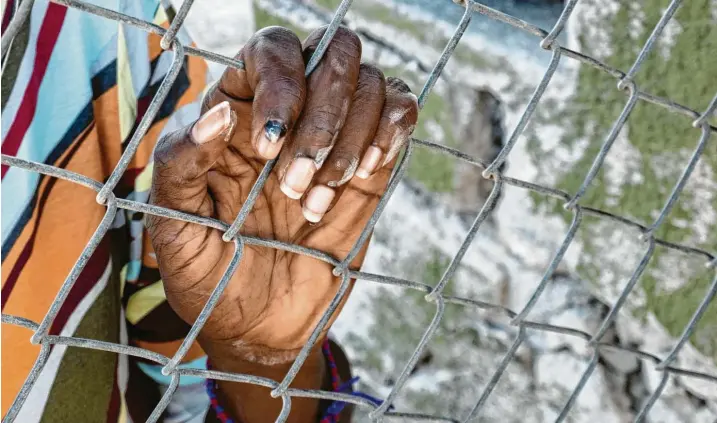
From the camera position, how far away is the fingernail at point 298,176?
0.55m

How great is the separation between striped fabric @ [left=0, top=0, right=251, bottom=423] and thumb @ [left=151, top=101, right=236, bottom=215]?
11.5 inches

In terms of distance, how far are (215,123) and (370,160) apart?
0.48 feet

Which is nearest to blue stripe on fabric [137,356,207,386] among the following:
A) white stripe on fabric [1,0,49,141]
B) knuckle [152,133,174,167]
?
white stripe on fabric [1,0,49,141]

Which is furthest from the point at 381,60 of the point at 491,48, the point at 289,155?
the point at 289,155

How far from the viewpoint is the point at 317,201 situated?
580 millimetres

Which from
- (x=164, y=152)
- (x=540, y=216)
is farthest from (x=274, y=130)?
(x=540, y=216)

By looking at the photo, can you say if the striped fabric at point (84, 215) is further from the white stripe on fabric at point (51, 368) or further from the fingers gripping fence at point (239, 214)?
the fingers gripping fence at point (239, 214)

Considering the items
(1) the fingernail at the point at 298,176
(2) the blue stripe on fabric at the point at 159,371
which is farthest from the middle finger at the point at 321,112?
(2) the blue stripe on fabric at the point at 159,371

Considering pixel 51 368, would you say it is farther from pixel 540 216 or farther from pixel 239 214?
pixel 540 216

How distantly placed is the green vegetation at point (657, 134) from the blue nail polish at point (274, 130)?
87 centimetres

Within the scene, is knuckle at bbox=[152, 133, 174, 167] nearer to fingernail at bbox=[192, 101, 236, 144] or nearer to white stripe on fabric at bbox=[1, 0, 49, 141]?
fingernail at bbox=[192, 101, 236, 144]

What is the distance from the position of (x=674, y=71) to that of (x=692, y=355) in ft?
1.60

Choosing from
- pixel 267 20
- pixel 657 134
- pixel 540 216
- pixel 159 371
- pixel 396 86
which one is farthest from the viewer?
pixel 267 20

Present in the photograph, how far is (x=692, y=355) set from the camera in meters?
1.25
